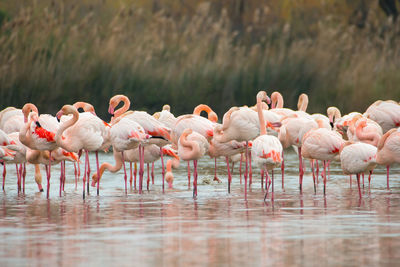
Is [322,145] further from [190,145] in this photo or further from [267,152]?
[190,145]

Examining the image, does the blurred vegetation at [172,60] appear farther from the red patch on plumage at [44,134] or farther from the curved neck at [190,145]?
the curved neck at [190,145]

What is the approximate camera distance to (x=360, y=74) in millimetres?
21844

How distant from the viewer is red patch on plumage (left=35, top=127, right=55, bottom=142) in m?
11.7

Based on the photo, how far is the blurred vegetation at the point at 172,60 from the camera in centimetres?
2022

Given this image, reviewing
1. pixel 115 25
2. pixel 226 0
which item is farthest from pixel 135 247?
pixel 226 0

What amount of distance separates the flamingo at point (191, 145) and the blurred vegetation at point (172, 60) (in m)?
8.31

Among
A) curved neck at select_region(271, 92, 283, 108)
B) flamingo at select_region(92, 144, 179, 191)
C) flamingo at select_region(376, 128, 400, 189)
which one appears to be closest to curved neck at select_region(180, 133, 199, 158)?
flamingo at select_region(92, 144, 179, 191)

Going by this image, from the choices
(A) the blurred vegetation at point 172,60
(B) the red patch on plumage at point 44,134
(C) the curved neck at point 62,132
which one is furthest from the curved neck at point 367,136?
(A) the blurred vegetation at point 172,60

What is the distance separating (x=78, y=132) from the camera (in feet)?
38.8

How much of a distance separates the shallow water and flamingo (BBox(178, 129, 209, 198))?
516 millimetres

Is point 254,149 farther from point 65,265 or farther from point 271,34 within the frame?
point 271,34

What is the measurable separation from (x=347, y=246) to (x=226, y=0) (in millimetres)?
17784

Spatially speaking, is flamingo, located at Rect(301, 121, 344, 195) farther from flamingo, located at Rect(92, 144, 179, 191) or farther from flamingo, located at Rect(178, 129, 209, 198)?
flamingo, located at Rect(92, 144, 179, 191)

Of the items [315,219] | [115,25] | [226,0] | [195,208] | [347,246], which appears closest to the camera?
[347,246]
